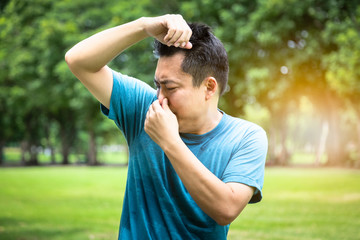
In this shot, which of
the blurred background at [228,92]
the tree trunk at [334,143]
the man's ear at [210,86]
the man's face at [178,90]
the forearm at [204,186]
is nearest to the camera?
the forearm at [204,186]

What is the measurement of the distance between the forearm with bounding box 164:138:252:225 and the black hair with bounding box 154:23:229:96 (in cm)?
46

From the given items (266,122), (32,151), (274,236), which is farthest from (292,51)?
(266,122)

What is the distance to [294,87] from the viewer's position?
86.3ft

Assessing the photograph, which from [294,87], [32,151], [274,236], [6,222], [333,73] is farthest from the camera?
[32,151]

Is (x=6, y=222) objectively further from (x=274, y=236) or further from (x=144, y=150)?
(x=144, y=150)

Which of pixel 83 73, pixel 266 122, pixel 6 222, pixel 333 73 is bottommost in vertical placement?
pixel 266 122

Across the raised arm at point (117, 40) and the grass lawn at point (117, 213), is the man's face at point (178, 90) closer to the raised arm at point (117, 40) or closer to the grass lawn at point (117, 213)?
the raised arm at point (117, 40)

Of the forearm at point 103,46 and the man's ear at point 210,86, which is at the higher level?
the forearm at point 103,46

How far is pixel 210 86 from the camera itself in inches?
88.7

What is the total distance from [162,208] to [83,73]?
81cm

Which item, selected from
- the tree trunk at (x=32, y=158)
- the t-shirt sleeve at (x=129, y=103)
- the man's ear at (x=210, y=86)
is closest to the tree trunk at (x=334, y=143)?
the tree trunk at (x=32, y=158)

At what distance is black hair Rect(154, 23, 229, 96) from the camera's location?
6.98 ft

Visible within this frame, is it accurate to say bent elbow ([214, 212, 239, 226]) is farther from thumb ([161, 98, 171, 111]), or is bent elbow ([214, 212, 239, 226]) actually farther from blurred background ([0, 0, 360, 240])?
blurred background ([0, 0, 360, 240])

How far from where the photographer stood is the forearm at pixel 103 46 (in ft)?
6.54
